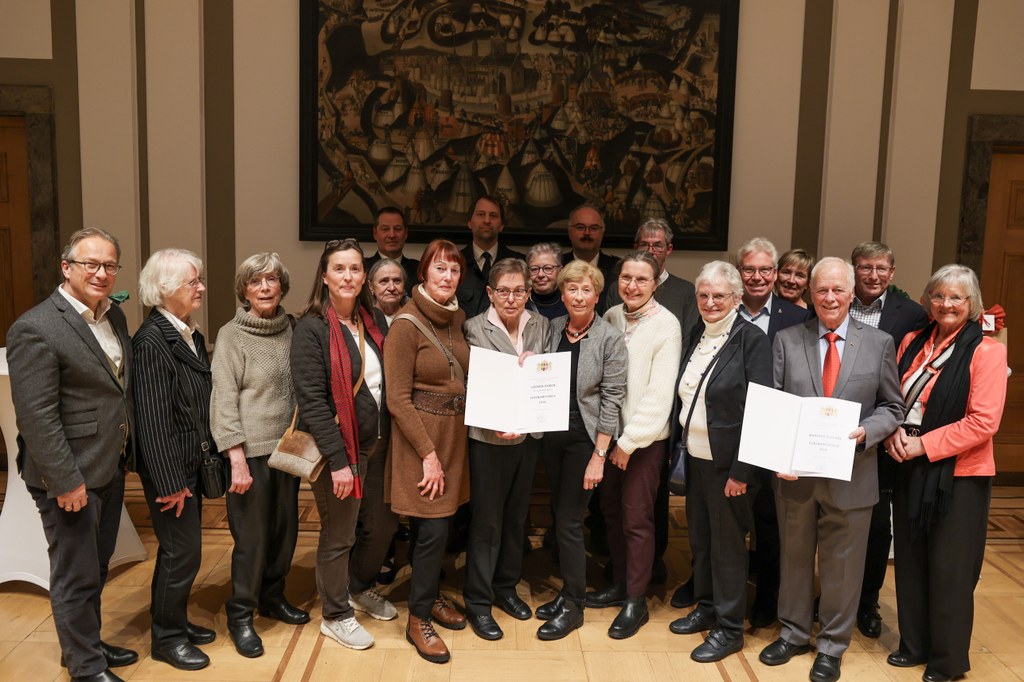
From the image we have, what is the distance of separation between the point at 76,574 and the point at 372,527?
1.10m

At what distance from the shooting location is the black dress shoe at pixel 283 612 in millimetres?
3617

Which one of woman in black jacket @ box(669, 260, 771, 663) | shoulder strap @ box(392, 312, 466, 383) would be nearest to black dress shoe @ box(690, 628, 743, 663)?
woman in black jacket @ box(669, 260, 771, 663)

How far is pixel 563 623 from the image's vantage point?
3551mm

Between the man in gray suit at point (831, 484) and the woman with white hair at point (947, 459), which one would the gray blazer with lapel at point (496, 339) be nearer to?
the man in gray suit at point (831, 484)

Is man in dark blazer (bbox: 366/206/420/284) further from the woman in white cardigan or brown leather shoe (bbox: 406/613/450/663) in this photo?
brown leather shoe (bbox: 406/613/450/663)

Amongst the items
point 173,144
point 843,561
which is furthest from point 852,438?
point 173,144

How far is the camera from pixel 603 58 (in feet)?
18.2

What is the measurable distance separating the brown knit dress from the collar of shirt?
101 centimetres

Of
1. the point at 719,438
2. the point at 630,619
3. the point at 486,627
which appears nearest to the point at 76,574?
the point at 486,627

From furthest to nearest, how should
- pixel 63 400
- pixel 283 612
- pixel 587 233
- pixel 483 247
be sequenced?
pixel 483 247
pixel 587 233
pixel 283 612
pixel 63 400

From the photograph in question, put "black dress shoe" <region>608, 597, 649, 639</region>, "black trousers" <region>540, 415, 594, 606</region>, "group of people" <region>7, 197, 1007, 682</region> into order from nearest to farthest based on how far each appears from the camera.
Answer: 1. "group of people" <region>7, 197, 1007, 682</region>
2. "black trousers" <region>540, 415, 594, 606</region>
3. "black dress shoe" <region>608, 597, 649, 639</region>

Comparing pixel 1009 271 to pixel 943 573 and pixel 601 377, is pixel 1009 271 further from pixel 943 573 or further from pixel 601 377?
pixel 601 377

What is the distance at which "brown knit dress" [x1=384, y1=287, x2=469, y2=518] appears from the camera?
3.20 m

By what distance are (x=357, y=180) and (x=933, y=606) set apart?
4088 mm
